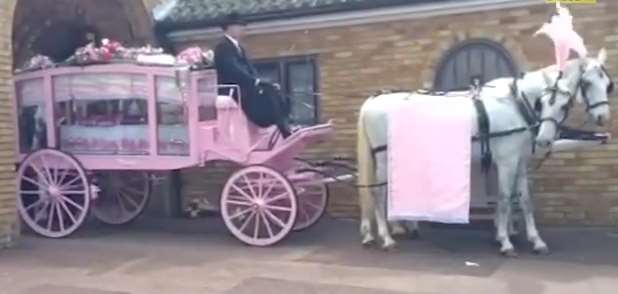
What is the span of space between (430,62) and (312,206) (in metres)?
2.13

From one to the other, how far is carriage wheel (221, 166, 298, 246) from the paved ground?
0.17 meters

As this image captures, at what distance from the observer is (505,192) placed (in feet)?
24.6

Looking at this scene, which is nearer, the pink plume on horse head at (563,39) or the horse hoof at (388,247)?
the pink plume on horse head at (563,39)

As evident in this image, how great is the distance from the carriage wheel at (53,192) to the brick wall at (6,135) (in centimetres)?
56

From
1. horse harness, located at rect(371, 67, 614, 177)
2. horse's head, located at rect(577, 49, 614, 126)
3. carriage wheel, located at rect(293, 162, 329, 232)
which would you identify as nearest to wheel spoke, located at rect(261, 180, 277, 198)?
carriage wheel, located at rect(293, 162, 329, 232)

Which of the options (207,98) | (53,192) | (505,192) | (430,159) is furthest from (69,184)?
(505,192)

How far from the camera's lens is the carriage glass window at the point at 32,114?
8836 mm

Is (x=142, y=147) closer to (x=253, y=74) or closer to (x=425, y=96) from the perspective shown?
(x=253, y=74)

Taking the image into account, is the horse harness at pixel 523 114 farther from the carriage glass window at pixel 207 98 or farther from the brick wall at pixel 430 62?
the carriage glass window at pixel 207 98

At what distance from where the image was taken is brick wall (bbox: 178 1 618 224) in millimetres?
8477

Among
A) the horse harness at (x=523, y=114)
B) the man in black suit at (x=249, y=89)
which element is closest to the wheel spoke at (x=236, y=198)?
the man in black suit at (x=249, y=89)

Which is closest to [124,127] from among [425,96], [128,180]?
[128,180]

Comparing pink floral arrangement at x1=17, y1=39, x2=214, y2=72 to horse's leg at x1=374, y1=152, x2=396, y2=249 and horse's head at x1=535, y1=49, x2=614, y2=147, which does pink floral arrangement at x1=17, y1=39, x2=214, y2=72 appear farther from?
horse's head at x1=535, y1=49, x2=614, y2=147

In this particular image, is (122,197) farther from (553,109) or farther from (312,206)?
(553,109)
